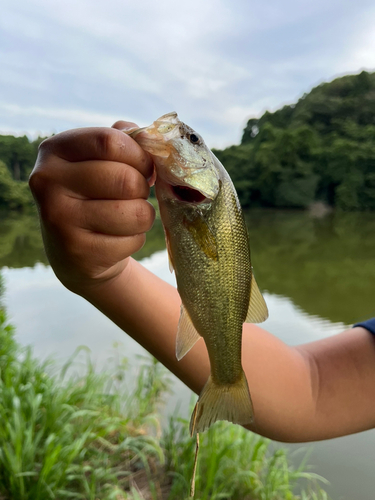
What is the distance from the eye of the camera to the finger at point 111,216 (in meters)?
0.80

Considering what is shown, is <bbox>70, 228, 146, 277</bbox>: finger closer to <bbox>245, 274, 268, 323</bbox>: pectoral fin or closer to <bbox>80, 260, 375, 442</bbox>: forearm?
<bbox>80, 260, 375, 442</bbox>: forearm

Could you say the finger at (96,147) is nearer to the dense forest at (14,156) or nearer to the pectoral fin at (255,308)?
the pectoral fin at (255,308)

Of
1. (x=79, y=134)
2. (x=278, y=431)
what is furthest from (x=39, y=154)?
(x=278, y=431)

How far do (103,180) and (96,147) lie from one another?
0.24 feet

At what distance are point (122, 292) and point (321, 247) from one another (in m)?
20.6

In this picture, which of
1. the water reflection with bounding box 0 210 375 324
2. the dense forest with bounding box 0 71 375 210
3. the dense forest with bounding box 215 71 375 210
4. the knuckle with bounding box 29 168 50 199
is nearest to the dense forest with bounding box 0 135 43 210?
the water reflection with bounding box 0 210 375 324

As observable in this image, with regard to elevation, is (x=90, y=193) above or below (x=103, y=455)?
above

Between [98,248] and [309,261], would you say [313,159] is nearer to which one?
[309,261]

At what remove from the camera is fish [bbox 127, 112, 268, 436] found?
2.78ft

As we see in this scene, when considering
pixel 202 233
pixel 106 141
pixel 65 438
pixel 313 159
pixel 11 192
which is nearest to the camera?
pixel 106 141

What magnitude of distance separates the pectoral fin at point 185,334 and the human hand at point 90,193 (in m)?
0.22

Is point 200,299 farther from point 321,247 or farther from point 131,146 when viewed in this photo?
point 321,247

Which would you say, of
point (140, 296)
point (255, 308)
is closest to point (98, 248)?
point (140, 296)

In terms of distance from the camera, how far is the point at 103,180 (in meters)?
0.78
